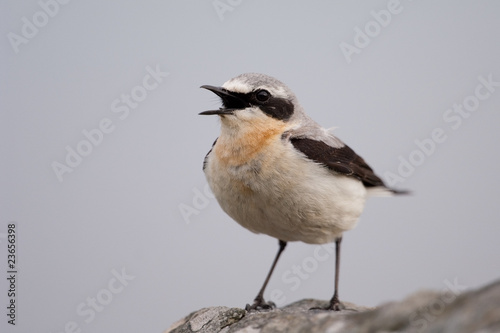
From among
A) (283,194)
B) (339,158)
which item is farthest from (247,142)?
(339,158)

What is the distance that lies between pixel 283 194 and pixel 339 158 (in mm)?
1037

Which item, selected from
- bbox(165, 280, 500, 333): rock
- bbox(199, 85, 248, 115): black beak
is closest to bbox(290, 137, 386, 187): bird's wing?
bbox(199, 85, 248, 115): black beak

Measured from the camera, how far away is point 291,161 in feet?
20.5

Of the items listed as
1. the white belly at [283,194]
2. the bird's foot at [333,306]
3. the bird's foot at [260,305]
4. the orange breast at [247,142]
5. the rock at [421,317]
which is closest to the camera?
the rock at [421,317]

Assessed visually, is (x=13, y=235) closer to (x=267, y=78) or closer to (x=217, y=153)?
(x=217, y=153)

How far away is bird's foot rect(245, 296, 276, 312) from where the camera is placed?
707cm

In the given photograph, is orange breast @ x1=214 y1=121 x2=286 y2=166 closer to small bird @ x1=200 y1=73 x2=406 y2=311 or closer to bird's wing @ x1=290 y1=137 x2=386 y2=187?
small bird @ x1=200 y1=73 x2=406 y2=311

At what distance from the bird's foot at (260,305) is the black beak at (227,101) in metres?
2.47

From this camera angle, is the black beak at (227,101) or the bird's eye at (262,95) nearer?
the black beak at (227,101)

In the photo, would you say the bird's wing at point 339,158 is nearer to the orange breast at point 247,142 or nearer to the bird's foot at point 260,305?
the orange breast at point 247,142

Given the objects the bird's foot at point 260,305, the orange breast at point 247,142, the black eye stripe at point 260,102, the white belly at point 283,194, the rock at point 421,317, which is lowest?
the bird's foot at point 260,305

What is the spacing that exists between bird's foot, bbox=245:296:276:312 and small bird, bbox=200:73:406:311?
836 millimetres

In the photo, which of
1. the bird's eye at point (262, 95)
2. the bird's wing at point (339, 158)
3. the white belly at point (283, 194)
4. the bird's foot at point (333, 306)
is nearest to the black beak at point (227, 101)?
the bird's eye at point (262, 95)

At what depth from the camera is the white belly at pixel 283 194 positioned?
6168 mm
